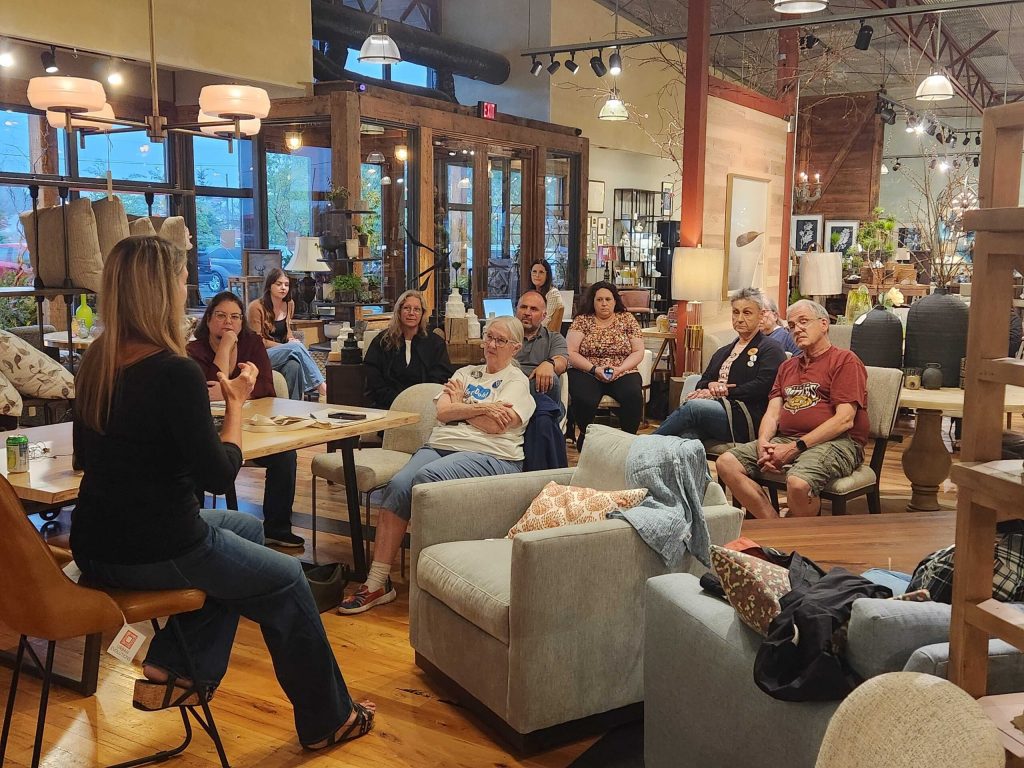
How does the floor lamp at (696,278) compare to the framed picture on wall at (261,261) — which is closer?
the floor lamp at (696,278)

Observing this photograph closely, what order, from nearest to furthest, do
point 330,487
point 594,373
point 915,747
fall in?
point 915,747
point 330,487
point 594,373

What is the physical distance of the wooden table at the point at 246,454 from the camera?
124 inches

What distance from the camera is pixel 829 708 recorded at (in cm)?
211

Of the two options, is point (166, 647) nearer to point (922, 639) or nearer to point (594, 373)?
point (922, 639)

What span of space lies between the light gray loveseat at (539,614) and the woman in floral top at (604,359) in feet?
11.2

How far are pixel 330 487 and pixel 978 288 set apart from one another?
196 inches

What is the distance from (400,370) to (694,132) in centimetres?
385

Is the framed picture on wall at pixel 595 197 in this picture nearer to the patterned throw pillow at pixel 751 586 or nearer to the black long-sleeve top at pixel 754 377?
the black long-sleeve top at pixel 754 377

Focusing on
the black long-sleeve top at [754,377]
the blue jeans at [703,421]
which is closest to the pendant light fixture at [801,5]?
the black long-sleeve top at [754,377]

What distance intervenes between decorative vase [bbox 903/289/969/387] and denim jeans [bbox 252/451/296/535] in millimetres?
3580

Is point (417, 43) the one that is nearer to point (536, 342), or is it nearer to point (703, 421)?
point (536, 342)

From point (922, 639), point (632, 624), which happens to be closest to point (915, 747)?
point (922, 639)

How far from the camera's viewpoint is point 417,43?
36.9 feet

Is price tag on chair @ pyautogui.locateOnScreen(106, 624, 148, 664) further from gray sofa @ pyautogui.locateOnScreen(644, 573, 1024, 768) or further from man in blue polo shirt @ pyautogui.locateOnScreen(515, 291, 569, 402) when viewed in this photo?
man in blue polo shirt @ pyautogui.locateOnScreen(515, 291, 569, 402)
